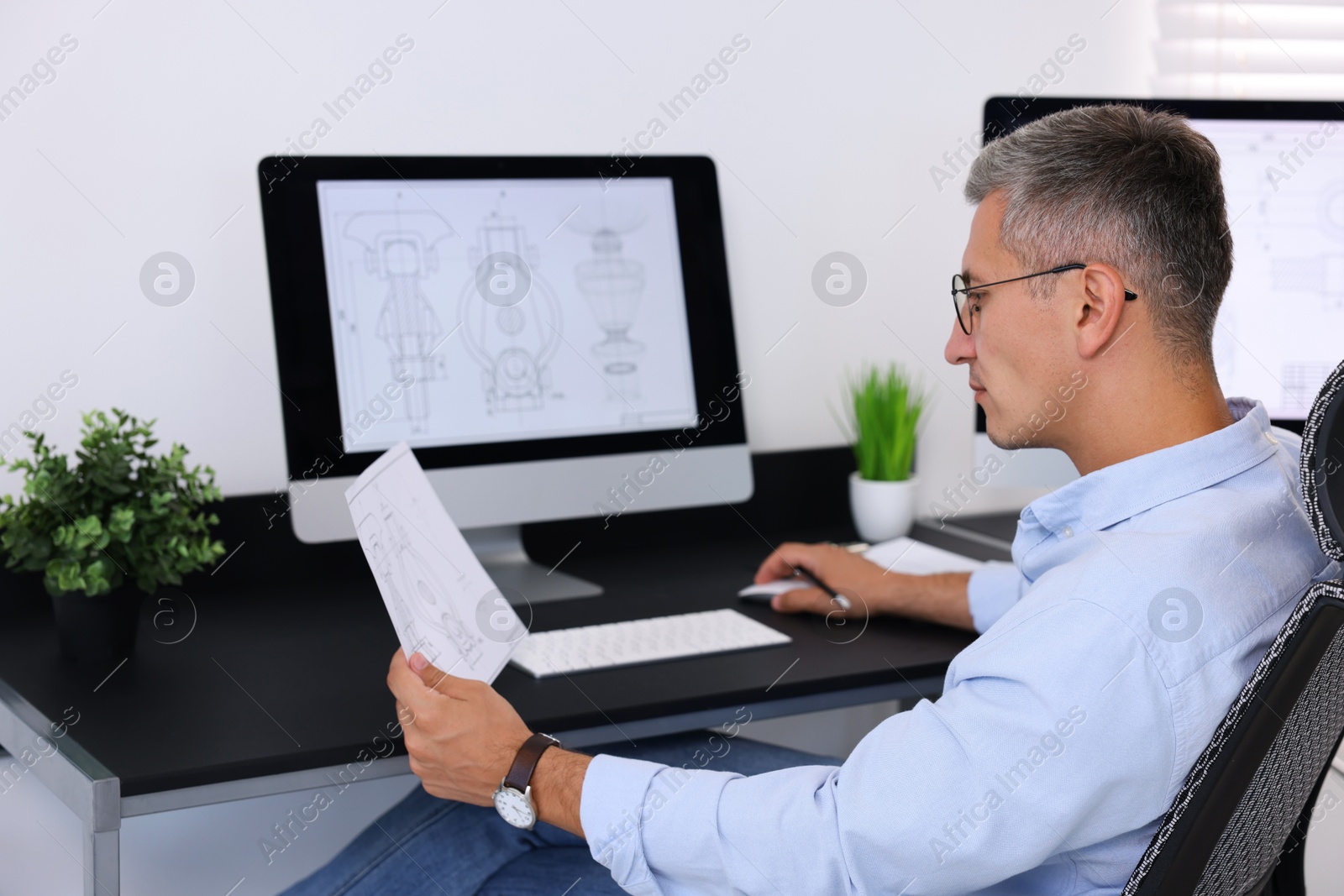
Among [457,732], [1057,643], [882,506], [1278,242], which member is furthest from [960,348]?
[1278,242]

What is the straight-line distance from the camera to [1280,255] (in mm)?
1719

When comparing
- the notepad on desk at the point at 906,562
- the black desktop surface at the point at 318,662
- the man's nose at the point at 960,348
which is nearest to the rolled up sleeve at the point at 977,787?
the black desktop surface at the point at 318,662

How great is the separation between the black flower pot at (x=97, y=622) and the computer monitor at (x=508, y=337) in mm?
214

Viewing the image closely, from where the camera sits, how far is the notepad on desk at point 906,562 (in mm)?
1512

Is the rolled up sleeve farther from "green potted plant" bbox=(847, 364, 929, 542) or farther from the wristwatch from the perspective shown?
"green potted plant" bbox=(847, 364, 929, 542)

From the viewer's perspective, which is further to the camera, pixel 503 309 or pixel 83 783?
pixel 503 309

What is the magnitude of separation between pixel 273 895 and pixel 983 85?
71.5 inches

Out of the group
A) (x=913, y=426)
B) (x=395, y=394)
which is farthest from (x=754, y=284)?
(x=395, y=394)

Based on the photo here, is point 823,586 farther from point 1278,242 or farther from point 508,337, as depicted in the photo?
point 1278,242

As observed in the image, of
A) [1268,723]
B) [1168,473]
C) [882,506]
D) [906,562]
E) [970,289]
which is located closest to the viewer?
[1268,723]

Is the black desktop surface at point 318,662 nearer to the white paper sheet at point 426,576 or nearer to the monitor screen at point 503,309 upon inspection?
the white paper sheet at point 426,576

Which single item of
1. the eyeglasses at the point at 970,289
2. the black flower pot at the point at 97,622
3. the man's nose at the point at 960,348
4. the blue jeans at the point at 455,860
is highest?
the eyeglasses at the point at 970,289

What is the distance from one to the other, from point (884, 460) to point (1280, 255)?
0.67 m

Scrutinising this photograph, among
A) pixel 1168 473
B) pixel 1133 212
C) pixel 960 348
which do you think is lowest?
pixel 1168 473
